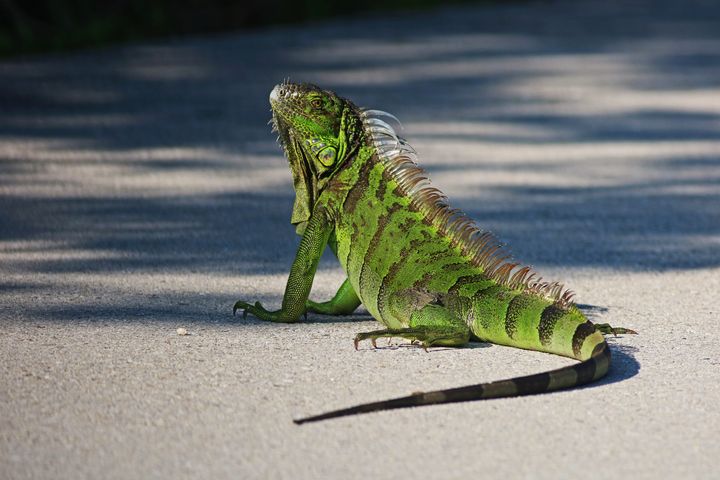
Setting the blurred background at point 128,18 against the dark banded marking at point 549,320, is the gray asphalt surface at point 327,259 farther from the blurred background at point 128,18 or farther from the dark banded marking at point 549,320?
the blurred background at point 128,18

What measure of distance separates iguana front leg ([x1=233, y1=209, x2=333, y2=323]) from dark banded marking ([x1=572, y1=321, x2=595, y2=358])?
48.9 inches

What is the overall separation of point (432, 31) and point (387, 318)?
10.9 m

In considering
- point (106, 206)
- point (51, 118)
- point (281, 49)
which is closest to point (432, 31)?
point (281, 49)

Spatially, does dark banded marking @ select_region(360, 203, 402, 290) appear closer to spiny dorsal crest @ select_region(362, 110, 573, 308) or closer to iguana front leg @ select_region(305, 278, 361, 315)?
spiny dorsal crest @ select_region(362, 110, 573, 308)

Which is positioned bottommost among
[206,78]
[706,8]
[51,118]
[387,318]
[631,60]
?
[387,318]

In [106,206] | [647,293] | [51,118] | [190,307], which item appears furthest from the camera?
[51,118]

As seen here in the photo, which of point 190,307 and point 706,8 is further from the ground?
point 706,8

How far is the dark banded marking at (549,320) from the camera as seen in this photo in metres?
4.68

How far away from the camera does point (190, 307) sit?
18.6 feet

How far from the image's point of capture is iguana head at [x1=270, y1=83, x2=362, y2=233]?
5250 millimetres

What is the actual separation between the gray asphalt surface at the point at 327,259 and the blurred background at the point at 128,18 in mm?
681

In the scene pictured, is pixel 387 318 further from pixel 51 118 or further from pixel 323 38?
pixel 323 38

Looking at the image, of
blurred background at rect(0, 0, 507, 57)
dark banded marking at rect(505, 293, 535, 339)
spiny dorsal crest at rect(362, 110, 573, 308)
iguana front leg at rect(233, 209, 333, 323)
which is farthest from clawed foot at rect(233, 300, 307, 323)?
blurred background at rect(0, 0, 507, 57)

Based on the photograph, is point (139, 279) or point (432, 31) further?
point (432, 31)
